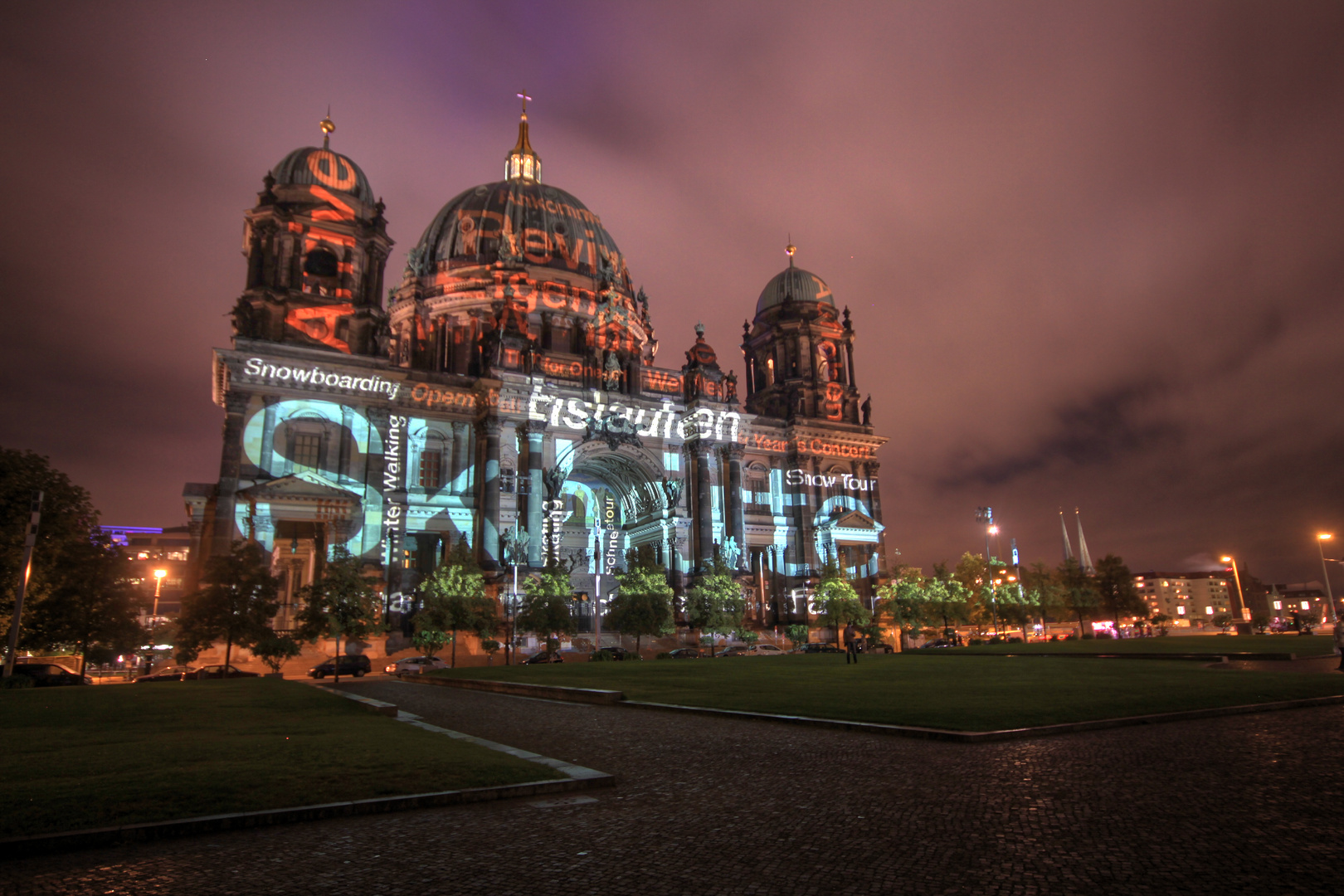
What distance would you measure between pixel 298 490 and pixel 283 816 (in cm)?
4959

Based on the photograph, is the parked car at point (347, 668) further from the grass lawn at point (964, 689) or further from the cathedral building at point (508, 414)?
the grass lawn at point (964, 689)

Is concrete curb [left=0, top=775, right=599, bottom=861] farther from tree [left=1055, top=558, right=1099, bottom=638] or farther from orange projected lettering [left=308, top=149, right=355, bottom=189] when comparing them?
tree [left=1055, top=558, right=1099, bottom=638]

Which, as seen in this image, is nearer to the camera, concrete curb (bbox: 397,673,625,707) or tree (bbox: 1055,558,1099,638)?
concrete curb (bbox: 397,673,625,707)

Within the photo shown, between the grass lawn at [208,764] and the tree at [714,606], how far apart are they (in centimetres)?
4257

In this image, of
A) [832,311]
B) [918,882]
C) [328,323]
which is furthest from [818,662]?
[832,311]

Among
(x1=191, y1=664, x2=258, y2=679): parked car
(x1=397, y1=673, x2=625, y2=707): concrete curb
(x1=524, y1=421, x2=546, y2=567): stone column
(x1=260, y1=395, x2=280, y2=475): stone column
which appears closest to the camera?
(x1=397, y1=673, x2=625, y2=707): concrete curb

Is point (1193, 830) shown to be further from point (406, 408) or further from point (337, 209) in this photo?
point (337, 209)

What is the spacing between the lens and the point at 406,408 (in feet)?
197

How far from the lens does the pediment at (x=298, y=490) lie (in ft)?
169

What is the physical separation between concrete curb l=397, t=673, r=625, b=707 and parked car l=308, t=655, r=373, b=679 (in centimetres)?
1389

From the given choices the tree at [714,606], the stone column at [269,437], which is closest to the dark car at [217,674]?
the stone column at [269,437]

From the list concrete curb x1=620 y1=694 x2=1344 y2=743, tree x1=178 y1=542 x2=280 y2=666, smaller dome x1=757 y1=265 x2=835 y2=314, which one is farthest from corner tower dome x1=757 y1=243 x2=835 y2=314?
concrete curb x1=620 y1=694 x2=1344 y2=743

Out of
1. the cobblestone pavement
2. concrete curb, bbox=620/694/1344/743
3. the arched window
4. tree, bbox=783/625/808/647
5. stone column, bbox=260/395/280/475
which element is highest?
the arched window

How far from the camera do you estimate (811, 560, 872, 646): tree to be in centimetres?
6178
